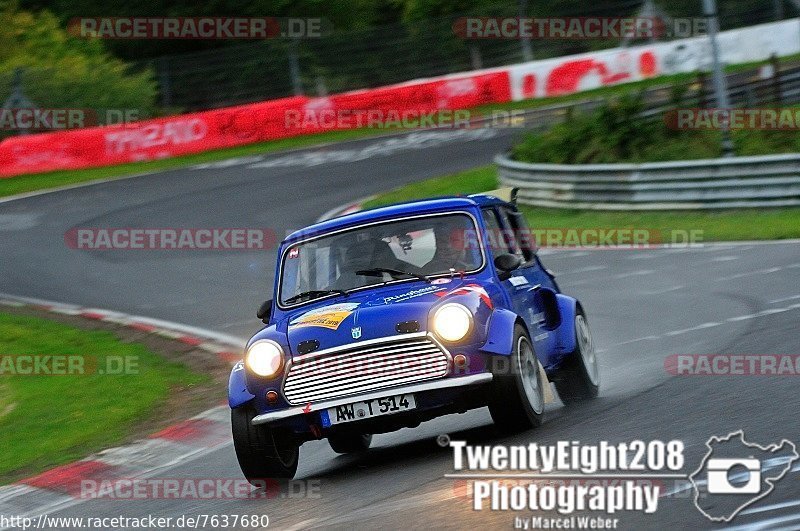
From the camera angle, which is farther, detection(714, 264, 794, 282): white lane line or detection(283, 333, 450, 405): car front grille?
detection(714, 264, 794, 282): white lane line

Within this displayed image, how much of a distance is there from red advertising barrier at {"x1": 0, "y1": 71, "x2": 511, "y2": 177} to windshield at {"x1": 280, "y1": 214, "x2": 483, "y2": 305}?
2420cm

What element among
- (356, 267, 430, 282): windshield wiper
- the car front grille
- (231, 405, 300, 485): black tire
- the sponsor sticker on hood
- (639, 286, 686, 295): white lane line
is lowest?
(639, 286, 686, 295): white lane line

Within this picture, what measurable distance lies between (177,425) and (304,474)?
9.01ft

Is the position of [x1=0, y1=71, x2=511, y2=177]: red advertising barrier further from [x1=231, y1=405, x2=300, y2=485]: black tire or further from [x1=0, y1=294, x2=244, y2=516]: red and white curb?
[x1=231, y1=405, x2=300, y2=485]: black tire

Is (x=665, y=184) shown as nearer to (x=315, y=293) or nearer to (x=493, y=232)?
(x=493, y=232)

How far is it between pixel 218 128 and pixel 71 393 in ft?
72.4

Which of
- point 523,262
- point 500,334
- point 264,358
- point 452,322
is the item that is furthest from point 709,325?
point 264,358

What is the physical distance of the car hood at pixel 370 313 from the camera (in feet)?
26.9

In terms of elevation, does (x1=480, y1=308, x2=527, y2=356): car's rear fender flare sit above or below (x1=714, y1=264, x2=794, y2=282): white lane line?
above

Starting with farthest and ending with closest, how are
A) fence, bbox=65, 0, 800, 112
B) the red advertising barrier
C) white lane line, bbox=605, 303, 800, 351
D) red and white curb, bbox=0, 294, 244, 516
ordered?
1. fence, bbox=65, 0, 800, 112
2. the red advertising barrier
3. white lane line, bbox=605, 303, 800, 351
4. red and white curb, bbox=0, 294, 244, 516

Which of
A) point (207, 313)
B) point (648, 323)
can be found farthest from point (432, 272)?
point (207, 313)

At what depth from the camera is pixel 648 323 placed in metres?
14.1

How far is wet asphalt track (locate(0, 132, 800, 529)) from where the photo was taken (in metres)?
7.37

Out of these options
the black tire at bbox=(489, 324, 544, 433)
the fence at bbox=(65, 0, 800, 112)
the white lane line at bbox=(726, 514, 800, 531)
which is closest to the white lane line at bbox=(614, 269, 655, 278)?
the black tire at bbox=(489, 324, 544, 433)
